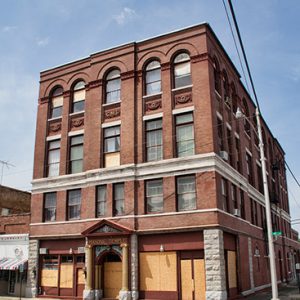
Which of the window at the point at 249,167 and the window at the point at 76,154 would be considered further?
the window at the point at 249,167

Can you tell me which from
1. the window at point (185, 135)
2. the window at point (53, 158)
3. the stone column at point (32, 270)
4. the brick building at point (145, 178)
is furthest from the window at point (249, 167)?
the stone column at point (32, 270)

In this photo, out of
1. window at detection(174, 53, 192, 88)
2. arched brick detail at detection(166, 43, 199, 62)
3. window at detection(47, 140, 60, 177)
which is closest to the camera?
arched brick detail at detection(166, 43, 199, 62)

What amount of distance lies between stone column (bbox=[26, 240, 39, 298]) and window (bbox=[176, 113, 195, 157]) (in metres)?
12.6

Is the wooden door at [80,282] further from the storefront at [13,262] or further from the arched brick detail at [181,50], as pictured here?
the arched brick detail at [181,50]

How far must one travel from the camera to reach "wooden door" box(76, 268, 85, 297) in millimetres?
26906

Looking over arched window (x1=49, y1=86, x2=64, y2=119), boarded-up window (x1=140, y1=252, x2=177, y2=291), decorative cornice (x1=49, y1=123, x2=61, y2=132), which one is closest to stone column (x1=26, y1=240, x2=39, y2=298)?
decorative cornice (x1=49, y1=123, x2=61, y2=132)

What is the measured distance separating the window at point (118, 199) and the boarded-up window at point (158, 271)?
3206 millimetres

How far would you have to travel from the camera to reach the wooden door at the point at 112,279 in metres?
25.7

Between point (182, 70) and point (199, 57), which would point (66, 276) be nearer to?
point (182, 70)

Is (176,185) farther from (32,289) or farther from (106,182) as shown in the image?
(32,289)

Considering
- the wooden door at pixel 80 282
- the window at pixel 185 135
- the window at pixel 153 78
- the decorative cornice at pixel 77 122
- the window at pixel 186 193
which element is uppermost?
the window at pixel 153 78

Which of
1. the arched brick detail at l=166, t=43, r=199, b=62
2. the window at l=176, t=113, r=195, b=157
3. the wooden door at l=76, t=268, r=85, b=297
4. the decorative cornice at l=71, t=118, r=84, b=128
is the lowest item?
the wooden door at l=76, t=268, r=85, b=297

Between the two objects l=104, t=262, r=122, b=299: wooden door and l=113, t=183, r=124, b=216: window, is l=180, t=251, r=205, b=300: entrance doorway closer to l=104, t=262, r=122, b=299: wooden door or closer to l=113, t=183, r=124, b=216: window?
l=104, t=262, r=122, b=299: wooden door

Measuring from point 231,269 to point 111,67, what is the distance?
52.9 ft
